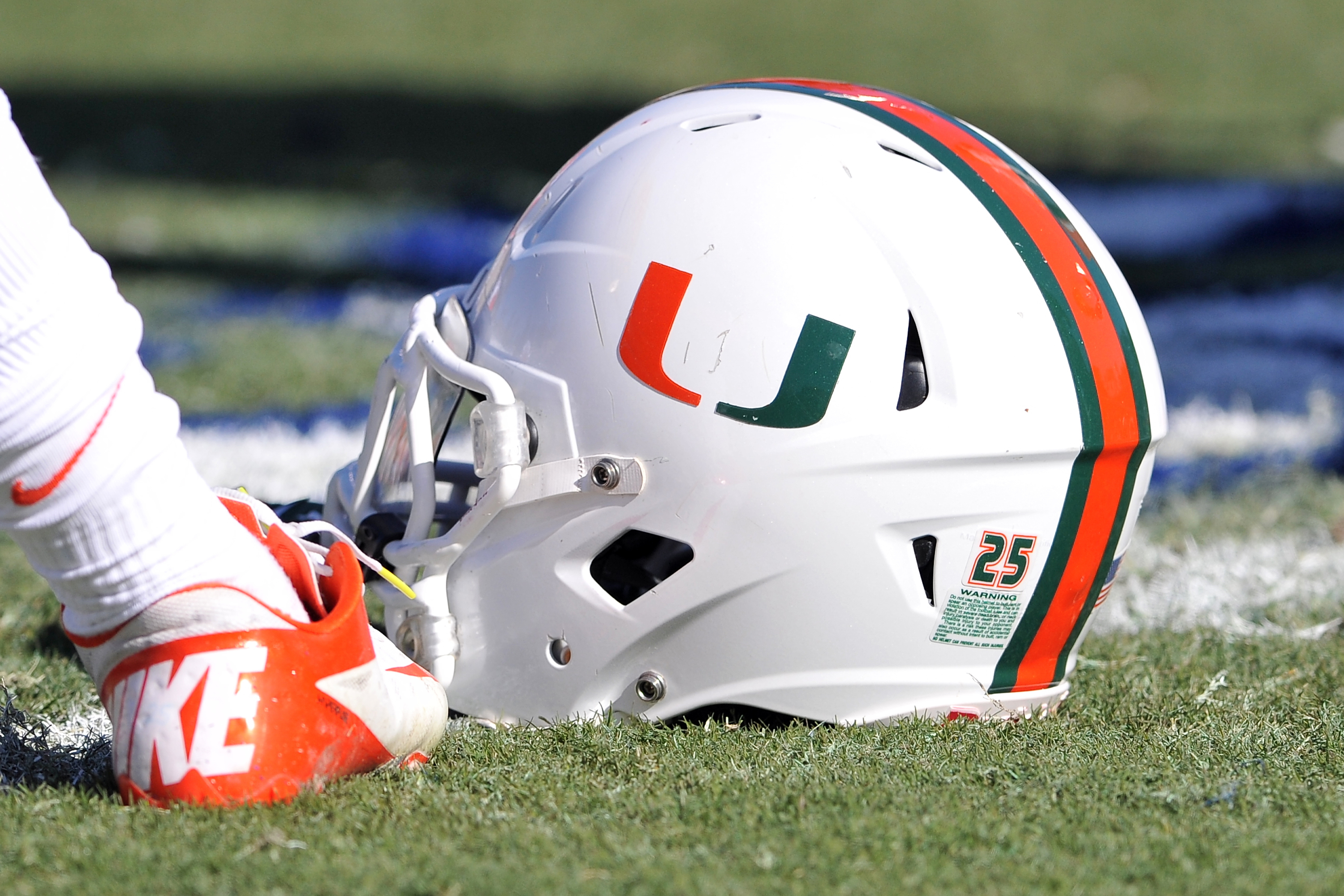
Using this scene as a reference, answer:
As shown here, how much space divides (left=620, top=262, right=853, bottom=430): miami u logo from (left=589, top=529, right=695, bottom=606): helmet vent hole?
24 cm

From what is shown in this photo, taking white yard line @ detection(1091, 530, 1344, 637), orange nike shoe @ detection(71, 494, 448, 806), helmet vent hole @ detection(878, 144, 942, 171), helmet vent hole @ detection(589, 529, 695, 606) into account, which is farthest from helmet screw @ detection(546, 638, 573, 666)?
white yard line @ detection(1091, 530, 1344, 637)

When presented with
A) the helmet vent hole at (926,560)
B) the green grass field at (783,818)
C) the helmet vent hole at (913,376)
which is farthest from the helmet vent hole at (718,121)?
the green grass field at (783,818)

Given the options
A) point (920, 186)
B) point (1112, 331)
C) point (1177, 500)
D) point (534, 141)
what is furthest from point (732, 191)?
point (534, 141)

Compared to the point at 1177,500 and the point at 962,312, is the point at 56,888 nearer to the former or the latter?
the point at 962,312

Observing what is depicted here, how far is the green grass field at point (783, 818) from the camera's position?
154 centimetres

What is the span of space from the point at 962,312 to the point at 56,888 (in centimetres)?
137

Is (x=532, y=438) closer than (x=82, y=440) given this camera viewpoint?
No

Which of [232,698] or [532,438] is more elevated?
[532,438]

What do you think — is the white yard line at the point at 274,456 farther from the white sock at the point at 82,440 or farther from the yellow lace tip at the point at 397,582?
the white sock at the point at 82,440

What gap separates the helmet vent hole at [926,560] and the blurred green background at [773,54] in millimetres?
8659

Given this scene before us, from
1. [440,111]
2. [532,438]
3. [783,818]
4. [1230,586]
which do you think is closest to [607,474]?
[532,438]

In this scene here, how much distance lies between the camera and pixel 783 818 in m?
1.71

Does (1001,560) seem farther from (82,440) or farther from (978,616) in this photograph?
(82,440)

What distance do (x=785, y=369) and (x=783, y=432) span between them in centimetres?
9
